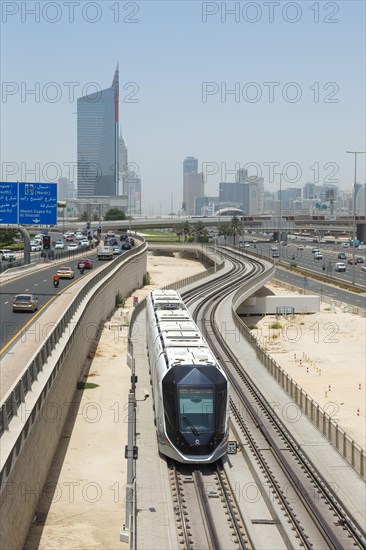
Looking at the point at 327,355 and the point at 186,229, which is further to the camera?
the point at 186,229

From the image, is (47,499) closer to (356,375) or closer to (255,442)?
(255,442)

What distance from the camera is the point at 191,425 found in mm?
20375

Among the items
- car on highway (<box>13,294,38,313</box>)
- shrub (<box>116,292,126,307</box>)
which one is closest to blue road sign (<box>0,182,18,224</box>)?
car on highway (<box>13,294,38,313</box>)

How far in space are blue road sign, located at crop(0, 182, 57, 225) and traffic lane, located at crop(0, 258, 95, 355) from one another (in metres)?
4.09

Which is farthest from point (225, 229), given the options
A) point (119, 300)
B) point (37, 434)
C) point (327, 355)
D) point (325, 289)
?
point (37, 434)

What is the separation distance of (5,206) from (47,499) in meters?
30.7

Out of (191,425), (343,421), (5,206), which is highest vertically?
(5,206)

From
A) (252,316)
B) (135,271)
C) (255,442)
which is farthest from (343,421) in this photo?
(135,271)

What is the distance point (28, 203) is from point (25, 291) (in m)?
5.74

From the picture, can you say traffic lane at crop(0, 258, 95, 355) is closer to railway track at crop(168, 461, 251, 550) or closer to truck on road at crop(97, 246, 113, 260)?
truck on road at crop(97, 246, 113, 260)

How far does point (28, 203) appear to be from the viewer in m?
49.4

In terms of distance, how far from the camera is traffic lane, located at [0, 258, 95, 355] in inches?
1268

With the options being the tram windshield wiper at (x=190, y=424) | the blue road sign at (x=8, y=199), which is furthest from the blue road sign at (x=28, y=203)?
the tram windshield wiper at (x=190, y=424)

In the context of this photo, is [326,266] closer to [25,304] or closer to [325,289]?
[325,289]
